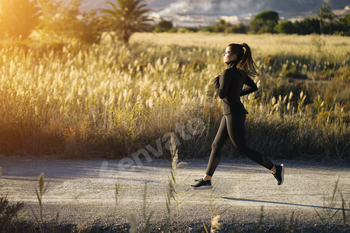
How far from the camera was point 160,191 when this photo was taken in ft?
12.9

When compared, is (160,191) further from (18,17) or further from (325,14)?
(18,17)

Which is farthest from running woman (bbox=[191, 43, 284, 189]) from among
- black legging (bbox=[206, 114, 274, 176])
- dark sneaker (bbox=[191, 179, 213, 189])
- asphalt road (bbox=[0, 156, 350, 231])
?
asphalt road (bbox=[0, 156, 350, 231])

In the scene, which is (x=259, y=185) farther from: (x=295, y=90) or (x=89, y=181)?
(x=295, y=90)

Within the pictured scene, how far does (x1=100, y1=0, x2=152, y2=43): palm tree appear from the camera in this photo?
19312 mm

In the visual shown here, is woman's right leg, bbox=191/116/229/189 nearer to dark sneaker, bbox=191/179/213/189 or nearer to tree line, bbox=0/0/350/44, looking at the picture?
dark sneaker, bbox=191/179/213/189

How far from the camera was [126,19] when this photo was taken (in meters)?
19.6

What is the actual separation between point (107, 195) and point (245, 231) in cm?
165

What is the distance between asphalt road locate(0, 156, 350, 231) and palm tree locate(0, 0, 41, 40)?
54.6 feet

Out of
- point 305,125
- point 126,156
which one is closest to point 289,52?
point 305,125

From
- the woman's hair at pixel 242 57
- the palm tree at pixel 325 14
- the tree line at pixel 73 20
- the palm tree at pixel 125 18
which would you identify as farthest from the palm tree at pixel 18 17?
the woman's hair at pixel 242 57

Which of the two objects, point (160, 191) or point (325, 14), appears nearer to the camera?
point (160, 191)

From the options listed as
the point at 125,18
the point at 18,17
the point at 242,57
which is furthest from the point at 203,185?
the point at 18,17

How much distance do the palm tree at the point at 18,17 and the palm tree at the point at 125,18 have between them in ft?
14.4

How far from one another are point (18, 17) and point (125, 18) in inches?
256
